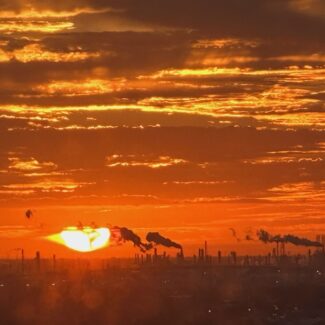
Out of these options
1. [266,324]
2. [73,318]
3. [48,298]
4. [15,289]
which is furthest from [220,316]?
[15,289]

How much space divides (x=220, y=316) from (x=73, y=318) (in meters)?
23.2

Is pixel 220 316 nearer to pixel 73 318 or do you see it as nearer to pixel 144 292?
pixel 73 318

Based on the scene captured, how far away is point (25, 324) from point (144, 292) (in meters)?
57.3

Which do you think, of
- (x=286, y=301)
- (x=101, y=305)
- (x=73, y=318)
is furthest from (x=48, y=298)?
(x=286, y=301)

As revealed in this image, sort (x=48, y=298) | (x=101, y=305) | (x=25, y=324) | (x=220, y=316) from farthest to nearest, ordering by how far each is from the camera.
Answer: (x=48, y=298), (x=101, y=305), (x=220, y=316), (x=25, y=324)

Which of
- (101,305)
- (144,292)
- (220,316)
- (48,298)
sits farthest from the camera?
(144,292)

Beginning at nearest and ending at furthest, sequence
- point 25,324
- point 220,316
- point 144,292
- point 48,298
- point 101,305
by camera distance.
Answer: point 25,324, point 220,316, point 101,305, point 48,298, point 144,292

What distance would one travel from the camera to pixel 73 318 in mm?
141750

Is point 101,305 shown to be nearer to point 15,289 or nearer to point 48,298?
point 48,298

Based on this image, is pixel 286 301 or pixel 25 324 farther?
pixel 286 301

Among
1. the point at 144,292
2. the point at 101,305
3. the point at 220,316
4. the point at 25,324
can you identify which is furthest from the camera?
the point at 144,292

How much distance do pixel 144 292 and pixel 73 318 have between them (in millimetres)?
49876

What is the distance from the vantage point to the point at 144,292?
191 meters

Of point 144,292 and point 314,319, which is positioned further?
point 144,292
